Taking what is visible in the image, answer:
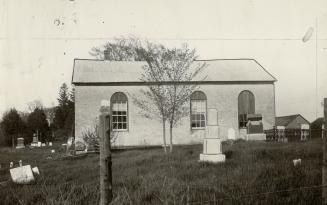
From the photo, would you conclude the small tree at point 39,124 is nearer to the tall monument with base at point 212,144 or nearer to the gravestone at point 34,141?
→ the gravestone at point 34,141

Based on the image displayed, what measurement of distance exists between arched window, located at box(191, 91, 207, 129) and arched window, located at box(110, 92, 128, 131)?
493 cm

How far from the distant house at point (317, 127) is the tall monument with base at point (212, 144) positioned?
38.8 ft

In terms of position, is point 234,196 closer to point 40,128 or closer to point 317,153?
point 317,153

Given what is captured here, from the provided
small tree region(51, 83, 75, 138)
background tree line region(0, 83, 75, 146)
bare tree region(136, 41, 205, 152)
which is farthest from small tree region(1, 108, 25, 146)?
bare tree region(136, 41, 205, 152)

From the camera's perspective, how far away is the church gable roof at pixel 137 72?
27906mm

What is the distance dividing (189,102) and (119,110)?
5.10 m

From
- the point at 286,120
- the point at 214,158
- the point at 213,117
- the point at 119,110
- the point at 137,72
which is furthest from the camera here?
the point at 286,120

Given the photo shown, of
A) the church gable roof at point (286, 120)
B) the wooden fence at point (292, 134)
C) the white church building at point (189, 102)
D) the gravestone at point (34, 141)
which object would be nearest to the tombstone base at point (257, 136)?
the white church building at point (189, 102)

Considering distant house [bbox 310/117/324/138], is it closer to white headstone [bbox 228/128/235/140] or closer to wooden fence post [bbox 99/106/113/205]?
white headstone [bbox 228/128/235/140]

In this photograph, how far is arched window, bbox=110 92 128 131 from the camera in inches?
1098

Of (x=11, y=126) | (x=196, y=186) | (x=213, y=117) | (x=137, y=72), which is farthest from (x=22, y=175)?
(x=11, y=126)

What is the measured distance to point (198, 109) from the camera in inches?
1139

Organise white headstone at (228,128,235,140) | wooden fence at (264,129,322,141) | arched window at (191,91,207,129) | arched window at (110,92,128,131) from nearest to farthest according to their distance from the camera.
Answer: wooden fence at (264,129,322,141) < white headstone at (228,128,235,140) < arched window at (110,92,128,131) < arched window at (191,91,207,129)

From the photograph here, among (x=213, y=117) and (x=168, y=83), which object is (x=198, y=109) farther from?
(x=213, y=117)
